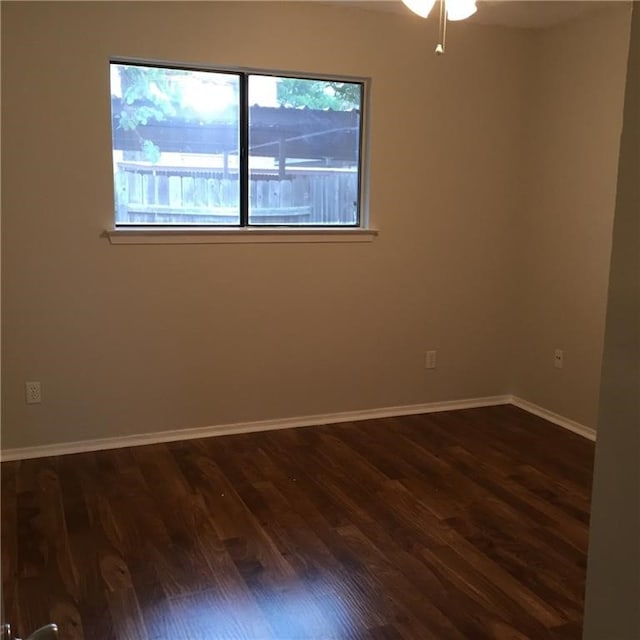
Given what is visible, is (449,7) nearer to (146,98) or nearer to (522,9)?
(522,9)

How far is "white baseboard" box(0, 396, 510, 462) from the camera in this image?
3574mm

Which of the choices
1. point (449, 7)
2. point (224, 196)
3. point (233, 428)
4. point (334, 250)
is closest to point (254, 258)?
point (224, 196)

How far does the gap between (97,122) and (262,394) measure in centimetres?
174

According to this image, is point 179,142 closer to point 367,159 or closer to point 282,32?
point 282,32

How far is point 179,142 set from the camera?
371 centimetres

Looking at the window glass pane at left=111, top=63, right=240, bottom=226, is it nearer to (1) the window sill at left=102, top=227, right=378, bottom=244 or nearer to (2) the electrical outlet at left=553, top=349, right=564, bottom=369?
(1) the window sill at left=102, top=227, right=378, bottom=244

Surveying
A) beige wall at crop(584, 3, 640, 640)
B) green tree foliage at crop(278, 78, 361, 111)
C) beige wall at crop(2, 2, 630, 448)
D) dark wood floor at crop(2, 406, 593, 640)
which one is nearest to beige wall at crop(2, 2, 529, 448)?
beige wall at crop(2, 2, 630, 448)

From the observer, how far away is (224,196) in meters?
3.85

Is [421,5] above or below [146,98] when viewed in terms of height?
above

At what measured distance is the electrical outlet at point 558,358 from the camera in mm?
4238

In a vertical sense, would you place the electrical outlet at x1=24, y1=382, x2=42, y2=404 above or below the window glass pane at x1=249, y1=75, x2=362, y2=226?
below

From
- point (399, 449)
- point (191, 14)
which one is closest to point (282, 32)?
point (191, 14)

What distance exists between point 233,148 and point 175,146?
1.07 feet

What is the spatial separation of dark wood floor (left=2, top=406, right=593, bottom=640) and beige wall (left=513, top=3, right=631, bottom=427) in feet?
1.84
